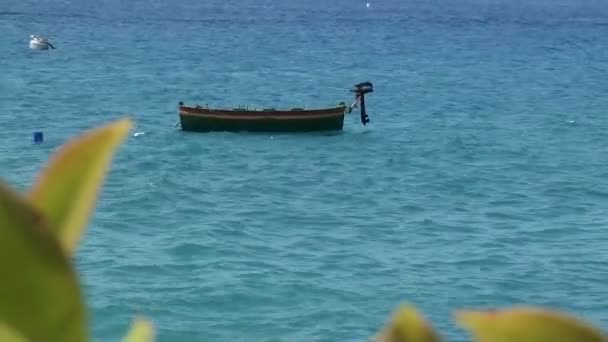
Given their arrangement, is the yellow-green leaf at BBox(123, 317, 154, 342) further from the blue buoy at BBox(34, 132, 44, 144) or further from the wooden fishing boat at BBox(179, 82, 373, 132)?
the wooden fishing boat at BBox(179, 82, 373, 132)

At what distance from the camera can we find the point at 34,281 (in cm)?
53

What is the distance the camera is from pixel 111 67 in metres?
51.6

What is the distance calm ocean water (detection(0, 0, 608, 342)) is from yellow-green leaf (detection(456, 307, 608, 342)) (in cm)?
518

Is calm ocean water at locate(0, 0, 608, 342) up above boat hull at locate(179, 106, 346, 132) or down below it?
below

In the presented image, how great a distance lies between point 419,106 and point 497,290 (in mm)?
24024

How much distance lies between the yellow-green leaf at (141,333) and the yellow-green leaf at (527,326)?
0.20 metres

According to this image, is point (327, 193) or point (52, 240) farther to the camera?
point (327, 193)

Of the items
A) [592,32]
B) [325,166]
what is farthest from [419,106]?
[592,32]

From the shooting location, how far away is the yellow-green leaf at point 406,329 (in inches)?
21.1

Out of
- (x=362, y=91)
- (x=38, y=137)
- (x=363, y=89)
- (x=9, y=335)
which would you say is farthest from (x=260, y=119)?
(x=9, y=335)

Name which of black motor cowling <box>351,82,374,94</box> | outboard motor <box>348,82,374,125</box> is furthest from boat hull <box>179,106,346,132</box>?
outboard motor <box>348,82,374,125</box>

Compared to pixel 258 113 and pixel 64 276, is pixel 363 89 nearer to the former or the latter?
pixel 258 113

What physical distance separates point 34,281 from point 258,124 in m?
28.6

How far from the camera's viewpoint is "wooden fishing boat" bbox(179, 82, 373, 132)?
1142 inches
